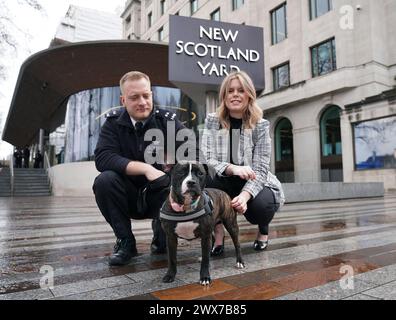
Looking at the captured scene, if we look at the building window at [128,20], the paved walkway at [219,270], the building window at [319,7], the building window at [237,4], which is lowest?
the paved walkway at [219,270]

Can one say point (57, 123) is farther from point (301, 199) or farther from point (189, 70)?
point (301, 199)

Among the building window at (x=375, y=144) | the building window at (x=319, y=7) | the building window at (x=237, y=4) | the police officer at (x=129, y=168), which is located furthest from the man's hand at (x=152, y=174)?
the building window at (x=237, y=4)

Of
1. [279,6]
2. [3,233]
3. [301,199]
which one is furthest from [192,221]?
[279,6]

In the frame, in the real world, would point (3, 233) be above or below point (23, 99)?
below

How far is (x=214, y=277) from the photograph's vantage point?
8.30 ft

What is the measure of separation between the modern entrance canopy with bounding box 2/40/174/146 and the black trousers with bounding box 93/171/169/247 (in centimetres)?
1461

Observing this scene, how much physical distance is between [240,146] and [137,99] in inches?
42.3

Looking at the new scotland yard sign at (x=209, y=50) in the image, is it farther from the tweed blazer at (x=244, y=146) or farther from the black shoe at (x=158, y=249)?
the black shoe at (x=158, y=249)

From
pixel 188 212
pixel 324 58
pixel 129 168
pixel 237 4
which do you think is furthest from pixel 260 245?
pixel 237 4

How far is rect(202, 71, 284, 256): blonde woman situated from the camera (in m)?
3.30

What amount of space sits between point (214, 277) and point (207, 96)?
42.2 feet

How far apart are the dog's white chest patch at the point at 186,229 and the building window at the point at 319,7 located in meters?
23.2

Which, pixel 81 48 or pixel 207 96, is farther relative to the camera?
pixel 81 48

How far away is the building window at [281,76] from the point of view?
2506 cm
